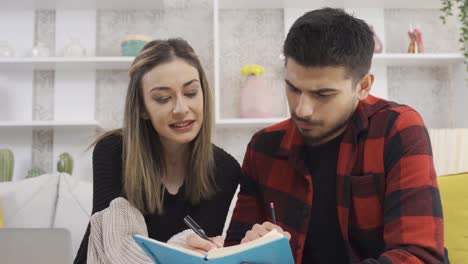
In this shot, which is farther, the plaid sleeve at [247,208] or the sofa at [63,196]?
the sofa at [63,196]

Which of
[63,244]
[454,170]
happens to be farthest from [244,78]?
[63,244]

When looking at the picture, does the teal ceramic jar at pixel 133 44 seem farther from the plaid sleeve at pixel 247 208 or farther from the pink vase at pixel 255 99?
the plaid sleeve at pixel 247 208

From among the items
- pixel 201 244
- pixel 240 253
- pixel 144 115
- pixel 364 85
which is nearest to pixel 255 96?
pixel 144 115

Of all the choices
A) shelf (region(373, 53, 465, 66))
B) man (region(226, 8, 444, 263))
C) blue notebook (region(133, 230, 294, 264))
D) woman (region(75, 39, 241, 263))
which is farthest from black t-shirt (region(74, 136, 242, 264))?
shelf (region(373, 53, 465, 66))

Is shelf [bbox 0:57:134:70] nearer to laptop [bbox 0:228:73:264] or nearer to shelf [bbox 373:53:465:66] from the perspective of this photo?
shelf [bbox 373:53:465:66]

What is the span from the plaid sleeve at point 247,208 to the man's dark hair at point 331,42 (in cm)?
38

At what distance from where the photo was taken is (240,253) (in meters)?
0.88

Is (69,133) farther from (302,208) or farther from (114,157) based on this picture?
(302,208)

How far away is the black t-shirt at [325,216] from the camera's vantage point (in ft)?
4.28

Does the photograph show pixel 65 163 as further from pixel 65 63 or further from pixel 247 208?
pixel 247 208

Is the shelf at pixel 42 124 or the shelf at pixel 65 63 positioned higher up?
the shelf at pixel 65 63

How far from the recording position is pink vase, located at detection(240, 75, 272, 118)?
2777 millimetres

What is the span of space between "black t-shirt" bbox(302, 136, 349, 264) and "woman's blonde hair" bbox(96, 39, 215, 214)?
44cm

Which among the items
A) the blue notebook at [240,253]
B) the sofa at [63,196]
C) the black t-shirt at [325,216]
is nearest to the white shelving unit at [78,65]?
the sofa at [63,196]
